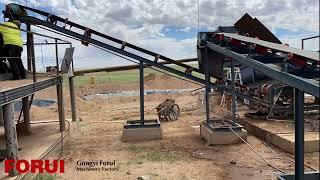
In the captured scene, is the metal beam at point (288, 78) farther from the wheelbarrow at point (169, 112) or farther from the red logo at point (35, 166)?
the wheelbarrow at point (169, 112)

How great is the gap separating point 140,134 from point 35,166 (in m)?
4.68

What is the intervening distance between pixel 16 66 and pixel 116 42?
3.45 metres

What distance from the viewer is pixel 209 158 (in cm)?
1109

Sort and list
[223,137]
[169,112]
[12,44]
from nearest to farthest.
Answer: [12,44]
[223,137]
[169,112]

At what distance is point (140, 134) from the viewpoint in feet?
44.7

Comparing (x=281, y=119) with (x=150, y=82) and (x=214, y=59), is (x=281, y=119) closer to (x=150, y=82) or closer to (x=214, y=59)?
(x=214, y=59)

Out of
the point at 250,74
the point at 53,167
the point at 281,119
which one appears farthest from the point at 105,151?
the point at 250,74

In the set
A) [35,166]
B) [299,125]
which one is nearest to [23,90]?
[35,166]

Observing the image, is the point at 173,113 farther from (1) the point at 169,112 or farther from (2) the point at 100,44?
(2) the point at 100,44

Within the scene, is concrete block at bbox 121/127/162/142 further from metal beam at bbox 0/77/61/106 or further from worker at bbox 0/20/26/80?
worker at bbox 0/20/26/80

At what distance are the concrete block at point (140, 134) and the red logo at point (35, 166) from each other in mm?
3132

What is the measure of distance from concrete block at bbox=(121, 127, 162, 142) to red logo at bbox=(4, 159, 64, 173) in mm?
3132

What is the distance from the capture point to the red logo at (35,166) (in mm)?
8525

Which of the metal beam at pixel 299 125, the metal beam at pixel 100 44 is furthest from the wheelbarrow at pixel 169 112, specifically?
the metal beam at pixel 299 125
